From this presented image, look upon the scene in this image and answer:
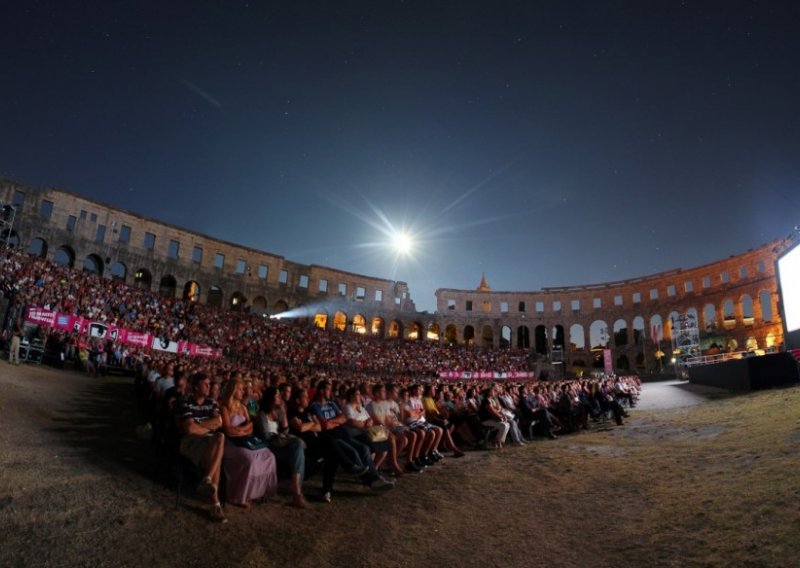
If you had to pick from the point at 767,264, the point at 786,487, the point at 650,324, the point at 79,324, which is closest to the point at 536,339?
the point at 650,324

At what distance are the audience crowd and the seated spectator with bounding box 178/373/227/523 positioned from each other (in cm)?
1

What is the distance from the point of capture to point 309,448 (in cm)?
679

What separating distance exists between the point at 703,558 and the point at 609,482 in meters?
3.05

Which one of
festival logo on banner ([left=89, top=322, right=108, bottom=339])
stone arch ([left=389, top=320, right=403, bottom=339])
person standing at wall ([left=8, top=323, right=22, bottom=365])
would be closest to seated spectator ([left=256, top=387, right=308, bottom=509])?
person standing at wall ([left=8, top=323, right=22, bottom=365])

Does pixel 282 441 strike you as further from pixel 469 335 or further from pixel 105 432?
pixel 469 335

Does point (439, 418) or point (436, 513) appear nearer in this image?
point (436, 513)

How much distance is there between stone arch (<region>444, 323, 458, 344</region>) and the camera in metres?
61.6

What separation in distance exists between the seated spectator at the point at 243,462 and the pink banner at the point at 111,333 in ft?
56.2

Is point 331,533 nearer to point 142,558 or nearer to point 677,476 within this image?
point 142,558

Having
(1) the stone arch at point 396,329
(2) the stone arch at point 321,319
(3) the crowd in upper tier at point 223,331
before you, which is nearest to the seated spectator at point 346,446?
(3) the crowd in upper tier at point 223,331

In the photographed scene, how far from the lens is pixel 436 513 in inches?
223

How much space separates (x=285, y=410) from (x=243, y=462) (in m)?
1.47

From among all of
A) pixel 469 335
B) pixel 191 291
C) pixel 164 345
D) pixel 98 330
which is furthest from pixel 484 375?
pixel 98 330

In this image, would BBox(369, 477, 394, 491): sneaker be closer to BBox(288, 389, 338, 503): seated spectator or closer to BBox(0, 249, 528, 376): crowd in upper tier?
BBox(288, 389, 338, 503): seated spectator
